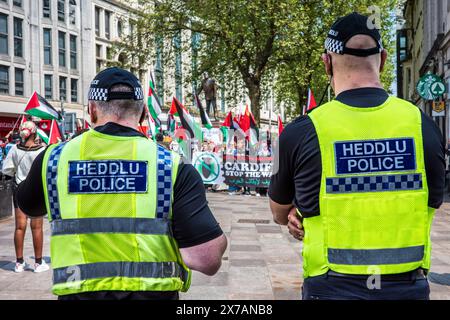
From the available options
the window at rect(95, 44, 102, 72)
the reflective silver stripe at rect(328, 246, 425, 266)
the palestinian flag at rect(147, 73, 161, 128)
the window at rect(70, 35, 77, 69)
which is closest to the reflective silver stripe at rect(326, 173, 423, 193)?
the reflective silver stripe at rect(328, 246, 425, 266)

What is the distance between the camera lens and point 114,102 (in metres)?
2.50

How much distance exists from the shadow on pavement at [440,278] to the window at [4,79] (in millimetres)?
37434

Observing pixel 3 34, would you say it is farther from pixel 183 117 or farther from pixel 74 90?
pixel 183 117

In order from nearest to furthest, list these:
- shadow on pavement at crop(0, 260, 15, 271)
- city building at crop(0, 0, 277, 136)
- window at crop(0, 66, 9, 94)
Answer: shadow on pavement at crop(0, 260, 15, 271) < window at crop(0, 66, 9, 94) < city building at crop(0, 0, 277, 136)

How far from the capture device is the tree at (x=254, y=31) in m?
27.2

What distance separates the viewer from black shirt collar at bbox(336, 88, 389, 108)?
242 centimetres

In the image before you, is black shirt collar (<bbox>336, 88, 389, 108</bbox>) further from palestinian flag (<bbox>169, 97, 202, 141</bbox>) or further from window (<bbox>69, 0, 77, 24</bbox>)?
window (<bbox>69, 0, 77, 24</bbox>)

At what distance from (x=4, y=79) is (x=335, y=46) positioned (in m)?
40.6

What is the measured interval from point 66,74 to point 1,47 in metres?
6.54

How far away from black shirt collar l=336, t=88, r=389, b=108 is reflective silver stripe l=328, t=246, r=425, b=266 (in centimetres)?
57

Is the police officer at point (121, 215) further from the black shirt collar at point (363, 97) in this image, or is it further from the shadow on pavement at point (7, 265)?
the shadow on pavement at point (7, 265)

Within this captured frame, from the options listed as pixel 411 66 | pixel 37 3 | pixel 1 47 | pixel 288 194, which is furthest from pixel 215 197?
pixel 411 66

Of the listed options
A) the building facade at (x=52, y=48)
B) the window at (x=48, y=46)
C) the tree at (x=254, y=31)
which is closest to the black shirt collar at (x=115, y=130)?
the tree at (x=254, y=31)
